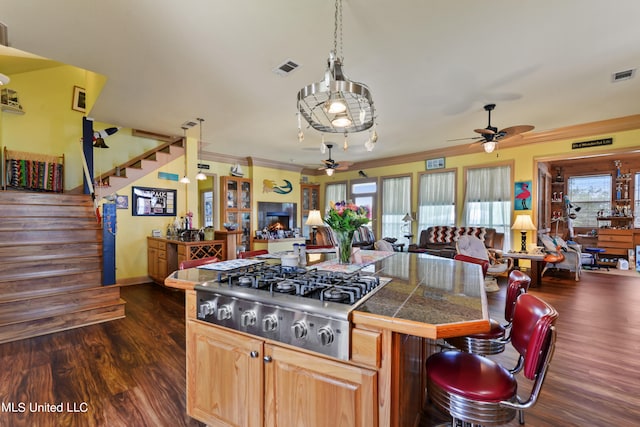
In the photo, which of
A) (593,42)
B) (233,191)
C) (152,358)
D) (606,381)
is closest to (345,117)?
(593,42)

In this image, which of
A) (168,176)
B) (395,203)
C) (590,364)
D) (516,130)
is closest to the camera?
(590,364)

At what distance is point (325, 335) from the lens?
3.71 feet

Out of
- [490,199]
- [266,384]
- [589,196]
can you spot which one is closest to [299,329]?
[266,384]

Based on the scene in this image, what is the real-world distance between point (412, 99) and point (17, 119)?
6.47 meters

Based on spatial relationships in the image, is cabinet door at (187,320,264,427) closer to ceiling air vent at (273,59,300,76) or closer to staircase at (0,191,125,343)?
ceiling air vent at (273,59,300,76)

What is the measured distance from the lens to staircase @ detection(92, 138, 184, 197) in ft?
16.3

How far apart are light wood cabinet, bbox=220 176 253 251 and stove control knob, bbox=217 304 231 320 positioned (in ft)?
18.7

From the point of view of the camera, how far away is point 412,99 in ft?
12.7

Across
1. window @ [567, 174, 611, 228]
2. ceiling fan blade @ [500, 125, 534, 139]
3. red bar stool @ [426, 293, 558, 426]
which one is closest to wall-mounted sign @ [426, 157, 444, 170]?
ceiling fan blade @ [500, 125, 534, 139]

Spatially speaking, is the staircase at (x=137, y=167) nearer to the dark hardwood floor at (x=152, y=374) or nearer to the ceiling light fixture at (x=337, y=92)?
the dark hardwood floor at (x=152, y=374)

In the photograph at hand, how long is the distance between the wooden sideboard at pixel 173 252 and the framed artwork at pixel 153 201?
55cm

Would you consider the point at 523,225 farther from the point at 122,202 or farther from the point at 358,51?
the point at 122,202

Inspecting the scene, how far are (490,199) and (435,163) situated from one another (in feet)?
4.91

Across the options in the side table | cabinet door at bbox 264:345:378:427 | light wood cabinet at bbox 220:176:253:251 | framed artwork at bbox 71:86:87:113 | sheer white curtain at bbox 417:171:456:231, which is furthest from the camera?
light wood cabinet at bbox 220:176:253:251
